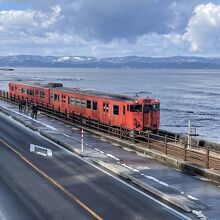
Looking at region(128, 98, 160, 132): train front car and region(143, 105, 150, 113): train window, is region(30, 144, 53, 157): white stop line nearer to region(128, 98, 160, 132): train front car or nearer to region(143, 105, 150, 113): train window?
region(128, 98, 160, 132): train front car

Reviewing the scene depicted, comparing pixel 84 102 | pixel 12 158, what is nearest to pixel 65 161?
pixel 12 158

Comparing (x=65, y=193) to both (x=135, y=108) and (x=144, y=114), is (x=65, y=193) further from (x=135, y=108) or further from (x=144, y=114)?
(x=144, y=114)

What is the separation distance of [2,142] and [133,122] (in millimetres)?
9026

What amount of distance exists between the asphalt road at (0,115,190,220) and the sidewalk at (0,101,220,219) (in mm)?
685

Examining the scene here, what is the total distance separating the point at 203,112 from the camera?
279ft

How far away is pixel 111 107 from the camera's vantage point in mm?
33562

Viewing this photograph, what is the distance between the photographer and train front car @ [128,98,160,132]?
103 ft

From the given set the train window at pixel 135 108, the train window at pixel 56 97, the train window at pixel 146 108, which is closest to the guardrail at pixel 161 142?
the train window at pixel 56 97

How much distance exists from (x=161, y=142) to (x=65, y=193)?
Answer: 10112 mm

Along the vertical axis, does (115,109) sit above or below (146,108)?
below

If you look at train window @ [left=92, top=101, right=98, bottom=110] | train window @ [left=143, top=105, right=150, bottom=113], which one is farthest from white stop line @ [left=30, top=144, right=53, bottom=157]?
train window @ [left=92, top=101, right=98, bottom=110]

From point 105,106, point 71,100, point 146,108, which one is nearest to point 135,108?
point 146,108

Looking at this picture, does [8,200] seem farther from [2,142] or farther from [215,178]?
[2,142]

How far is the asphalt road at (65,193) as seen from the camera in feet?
45.3
